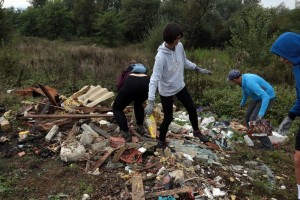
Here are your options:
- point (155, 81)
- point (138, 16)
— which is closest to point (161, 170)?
point (155, 81)

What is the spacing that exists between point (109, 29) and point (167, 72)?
31.0 meters

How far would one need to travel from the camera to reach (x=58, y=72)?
35.7 ft

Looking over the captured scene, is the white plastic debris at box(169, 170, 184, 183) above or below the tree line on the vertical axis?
below

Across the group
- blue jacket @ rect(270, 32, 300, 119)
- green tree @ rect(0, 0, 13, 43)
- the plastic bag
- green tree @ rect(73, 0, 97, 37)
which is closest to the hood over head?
blue jacket @ rect(270, 32, 300, 119)

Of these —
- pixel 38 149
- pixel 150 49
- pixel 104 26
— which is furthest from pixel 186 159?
pixel 104 26

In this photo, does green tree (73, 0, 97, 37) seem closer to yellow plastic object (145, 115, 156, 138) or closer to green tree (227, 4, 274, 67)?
green tree (227, 4, 274, 67)

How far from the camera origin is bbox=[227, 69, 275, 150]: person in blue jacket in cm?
481

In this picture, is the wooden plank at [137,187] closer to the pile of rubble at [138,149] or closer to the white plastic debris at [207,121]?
the pile of rubble at [138,149]

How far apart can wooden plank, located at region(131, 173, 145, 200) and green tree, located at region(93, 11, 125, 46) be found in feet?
103

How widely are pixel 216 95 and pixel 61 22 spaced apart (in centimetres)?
3300

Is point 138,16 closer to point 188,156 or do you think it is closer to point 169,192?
point 188,156

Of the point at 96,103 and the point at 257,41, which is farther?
the point at 257,41

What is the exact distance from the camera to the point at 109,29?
3394cm

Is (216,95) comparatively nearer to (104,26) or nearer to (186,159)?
(186,159)
